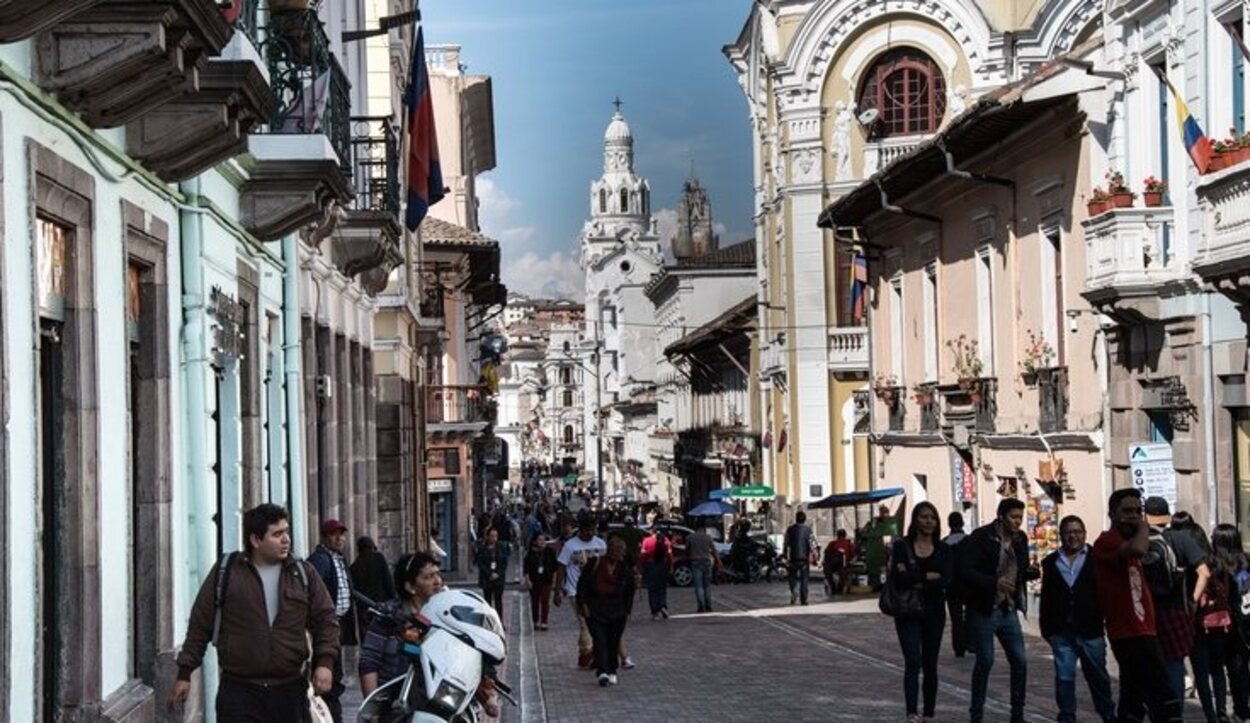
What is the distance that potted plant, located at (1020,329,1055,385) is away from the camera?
3114 centimetres

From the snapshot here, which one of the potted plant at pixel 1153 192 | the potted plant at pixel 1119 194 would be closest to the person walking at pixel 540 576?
the potted plant at pixel 1119 194

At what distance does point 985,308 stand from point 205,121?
77.2 feet

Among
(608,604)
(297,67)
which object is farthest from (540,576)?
(297,67)

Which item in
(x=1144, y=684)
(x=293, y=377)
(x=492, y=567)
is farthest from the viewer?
(x=492, y=567)

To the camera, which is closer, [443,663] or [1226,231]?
[443,663]

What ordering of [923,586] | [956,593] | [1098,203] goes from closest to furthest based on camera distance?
1. [923,586]
2. [956,593]
3. [1098,203]

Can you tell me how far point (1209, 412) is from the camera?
24062 mm

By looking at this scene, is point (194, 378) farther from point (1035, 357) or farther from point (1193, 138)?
point (1035, 357)

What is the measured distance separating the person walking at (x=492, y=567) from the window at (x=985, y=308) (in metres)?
7.71

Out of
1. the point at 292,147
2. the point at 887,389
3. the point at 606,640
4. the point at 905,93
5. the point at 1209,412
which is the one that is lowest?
the point at 606,640

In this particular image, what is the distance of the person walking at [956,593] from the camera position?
15.9 metres

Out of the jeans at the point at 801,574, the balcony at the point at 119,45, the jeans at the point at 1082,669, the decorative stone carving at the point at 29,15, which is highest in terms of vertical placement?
the balcony at the point at 119,45

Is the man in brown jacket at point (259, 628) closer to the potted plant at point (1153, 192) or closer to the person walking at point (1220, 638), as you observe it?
the person walking at point (1220, 638)

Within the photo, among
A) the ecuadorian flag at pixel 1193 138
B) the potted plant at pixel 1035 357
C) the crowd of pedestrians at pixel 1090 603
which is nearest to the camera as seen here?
the crowd of pedestrians at pixel 1090 603
